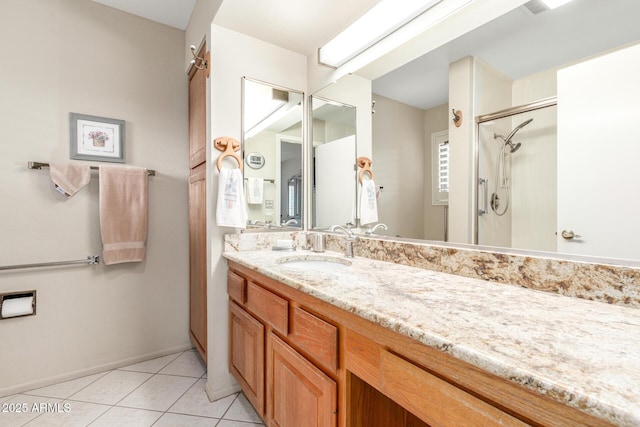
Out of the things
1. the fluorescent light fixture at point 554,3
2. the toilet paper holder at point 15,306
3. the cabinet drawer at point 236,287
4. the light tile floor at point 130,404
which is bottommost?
the light tile floor at point 130,404

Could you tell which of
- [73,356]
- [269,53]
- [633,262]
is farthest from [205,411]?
[269,53]

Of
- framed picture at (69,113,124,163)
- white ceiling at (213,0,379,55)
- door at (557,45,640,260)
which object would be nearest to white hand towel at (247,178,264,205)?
white ceiling at (213,0,379,55)

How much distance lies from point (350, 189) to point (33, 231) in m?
2.03

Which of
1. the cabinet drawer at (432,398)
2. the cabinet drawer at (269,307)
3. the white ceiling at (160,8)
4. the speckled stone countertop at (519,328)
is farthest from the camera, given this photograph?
the white ceiling at (160,8)

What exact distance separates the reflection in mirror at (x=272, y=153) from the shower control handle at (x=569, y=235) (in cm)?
147

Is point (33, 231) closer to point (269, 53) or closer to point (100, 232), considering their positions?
point (100, 232)

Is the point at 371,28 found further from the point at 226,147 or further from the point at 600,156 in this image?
the point at 600,156

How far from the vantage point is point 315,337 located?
94 cm

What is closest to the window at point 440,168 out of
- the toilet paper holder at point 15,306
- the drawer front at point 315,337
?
the drawer front at point 315,337

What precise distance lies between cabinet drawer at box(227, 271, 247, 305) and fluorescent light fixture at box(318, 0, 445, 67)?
54.9 inches

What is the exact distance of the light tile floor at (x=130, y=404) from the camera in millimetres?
1519

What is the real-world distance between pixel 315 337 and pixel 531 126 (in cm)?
100

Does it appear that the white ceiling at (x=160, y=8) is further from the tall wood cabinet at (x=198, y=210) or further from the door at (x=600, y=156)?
the door at (x=600, y=156)

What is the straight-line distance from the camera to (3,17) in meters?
1.75
